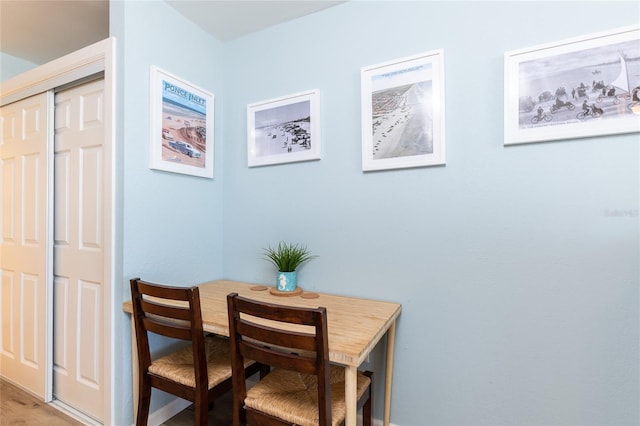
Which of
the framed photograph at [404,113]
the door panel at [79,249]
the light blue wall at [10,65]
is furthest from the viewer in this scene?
the light blue wall at [10,65]

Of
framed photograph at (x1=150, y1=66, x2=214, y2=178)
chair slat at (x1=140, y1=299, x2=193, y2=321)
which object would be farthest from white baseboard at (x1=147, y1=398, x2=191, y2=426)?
framed photograph at (x1=150, y1=66, x2=214, y2=178)

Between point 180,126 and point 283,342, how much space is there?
1518 mm

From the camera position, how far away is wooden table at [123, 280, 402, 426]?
1.09 meters

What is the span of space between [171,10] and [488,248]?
2321mm

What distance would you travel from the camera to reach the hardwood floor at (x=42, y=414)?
1736 mm

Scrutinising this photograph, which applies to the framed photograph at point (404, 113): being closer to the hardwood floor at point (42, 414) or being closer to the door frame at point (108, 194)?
the door frame at point (108, 194)

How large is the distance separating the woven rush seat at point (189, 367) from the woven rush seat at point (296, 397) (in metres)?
0.24

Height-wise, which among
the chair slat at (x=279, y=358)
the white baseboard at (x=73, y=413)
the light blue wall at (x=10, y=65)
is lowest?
the white baseboard at (x=73, y=413)

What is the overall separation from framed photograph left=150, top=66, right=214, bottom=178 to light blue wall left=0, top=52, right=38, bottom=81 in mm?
1793

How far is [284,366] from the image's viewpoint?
43.7 inches

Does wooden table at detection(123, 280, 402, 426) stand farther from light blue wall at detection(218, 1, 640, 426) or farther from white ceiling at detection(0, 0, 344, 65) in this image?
white ceiling at detection(0, 0, 344, 65)

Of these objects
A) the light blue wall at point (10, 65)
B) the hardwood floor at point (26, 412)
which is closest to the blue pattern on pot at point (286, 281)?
the hardwood floor at point (26, 412)

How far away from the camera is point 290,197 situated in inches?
78.1

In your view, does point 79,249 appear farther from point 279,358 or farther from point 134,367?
point 279,358
